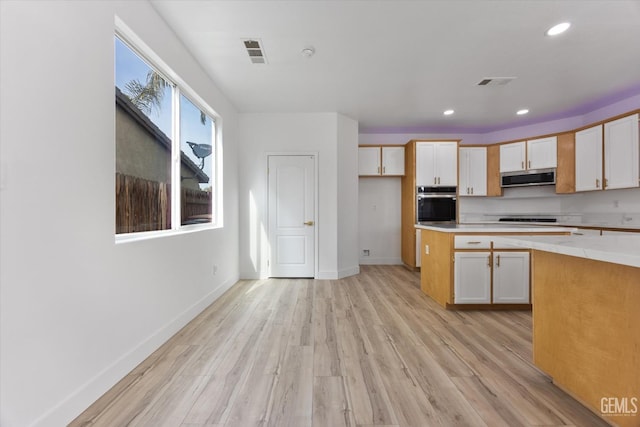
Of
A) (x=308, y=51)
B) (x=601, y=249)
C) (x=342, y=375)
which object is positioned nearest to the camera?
(x=601, y=249)

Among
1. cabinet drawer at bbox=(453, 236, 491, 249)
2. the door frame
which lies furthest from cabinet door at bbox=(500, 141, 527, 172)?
the door frame

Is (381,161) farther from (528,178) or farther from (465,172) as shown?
(528,178)

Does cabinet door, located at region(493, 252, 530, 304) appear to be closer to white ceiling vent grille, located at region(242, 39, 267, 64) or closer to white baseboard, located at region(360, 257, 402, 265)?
white baseboard, located at region(360, 257, 402, 265)

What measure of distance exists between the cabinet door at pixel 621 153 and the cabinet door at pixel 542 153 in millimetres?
698

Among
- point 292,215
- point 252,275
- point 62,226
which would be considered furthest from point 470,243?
point 62,226

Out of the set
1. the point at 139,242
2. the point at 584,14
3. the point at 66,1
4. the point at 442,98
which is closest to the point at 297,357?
the point at 139,242

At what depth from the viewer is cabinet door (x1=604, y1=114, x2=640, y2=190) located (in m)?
3.59

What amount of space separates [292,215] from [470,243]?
8.62 feet

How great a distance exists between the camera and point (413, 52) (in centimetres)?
280

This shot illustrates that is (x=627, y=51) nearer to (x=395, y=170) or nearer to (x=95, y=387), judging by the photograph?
(x=395, y=170)

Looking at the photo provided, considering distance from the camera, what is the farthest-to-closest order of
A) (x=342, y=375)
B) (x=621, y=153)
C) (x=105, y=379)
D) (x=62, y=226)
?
(x=621, y=153) < (x=342, y=375) < (x=105, y=379) < (x=62, y=226)

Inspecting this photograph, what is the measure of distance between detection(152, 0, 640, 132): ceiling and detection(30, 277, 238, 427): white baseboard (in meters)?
2.69

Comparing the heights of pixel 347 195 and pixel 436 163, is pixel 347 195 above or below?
below

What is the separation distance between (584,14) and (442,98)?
5.77ft
